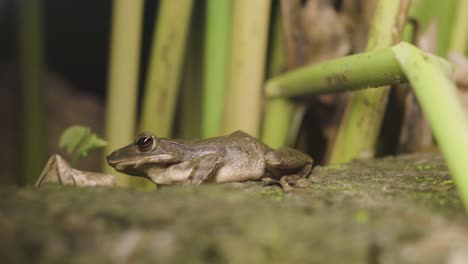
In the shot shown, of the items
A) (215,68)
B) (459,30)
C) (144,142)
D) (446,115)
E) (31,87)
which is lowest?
(31,87)

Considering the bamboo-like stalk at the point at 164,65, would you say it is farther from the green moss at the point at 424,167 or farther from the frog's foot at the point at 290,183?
the green moss at the point at 424,167

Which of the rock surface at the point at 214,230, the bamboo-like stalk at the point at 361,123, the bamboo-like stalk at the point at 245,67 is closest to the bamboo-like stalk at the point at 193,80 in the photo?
the bamboo-like stalk at the point at 245,67

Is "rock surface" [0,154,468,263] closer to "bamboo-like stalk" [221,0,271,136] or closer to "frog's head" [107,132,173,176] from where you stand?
"frog's head" [107,132,173,176]

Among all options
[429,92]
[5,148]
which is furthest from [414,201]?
[5,148]

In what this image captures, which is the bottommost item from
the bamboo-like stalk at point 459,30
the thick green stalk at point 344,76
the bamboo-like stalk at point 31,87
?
the bamboo-like stalk at point 31,87

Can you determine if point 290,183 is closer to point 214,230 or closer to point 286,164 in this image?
point 286,164

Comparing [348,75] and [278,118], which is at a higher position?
[348,75]

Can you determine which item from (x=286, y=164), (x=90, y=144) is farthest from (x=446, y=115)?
(x=90, y=144)

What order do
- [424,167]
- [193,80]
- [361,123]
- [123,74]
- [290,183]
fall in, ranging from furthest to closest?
[193,80] < [123,74] < [361,123] < [424,167] < [290,183]
